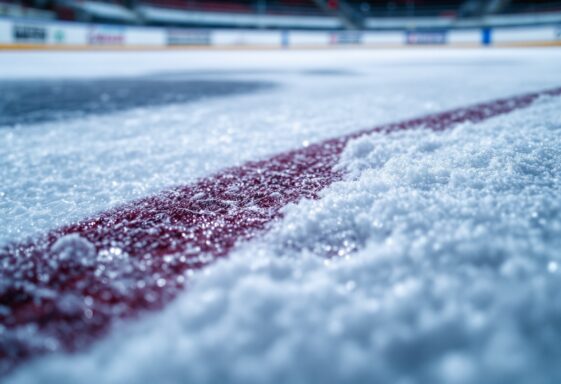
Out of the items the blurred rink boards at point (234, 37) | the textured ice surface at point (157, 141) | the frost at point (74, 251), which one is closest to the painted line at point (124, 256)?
the frost at point (74, 251)

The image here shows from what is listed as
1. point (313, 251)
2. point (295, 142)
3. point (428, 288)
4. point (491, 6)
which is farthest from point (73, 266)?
point (491, 6)

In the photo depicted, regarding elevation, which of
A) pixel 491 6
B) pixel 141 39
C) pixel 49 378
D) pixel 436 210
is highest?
pixel 491 6

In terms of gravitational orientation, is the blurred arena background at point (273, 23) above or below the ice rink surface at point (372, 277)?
above

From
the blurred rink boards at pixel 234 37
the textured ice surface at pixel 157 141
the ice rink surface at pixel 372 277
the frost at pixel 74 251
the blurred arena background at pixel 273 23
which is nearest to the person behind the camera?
the ice rink surface at pixel 372 277

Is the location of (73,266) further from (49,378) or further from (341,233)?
(341,233)

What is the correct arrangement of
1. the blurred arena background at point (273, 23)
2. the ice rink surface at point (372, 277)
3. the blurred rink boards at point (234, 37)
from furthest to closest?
the blurred arena background at point (273, 23)
the blurred rink boards at point (234, 37)
the ice rink surface at point (372, 277)

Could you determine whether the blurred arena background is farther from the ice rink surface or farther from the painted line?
the ice rink surface

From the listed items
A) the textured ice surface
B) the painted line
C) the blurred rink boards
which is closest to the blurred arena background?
the blurred rink boards

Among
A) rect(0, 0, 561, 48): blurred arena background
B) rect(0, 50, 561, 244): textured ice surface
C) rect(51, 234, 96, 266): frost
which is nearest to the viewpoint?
rect(51, 234, 96, 266): frost

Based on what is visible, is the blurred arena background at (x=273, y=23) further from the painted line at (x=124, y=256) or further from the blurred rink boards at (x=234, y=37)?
the painted line at (x=124, y=256)
